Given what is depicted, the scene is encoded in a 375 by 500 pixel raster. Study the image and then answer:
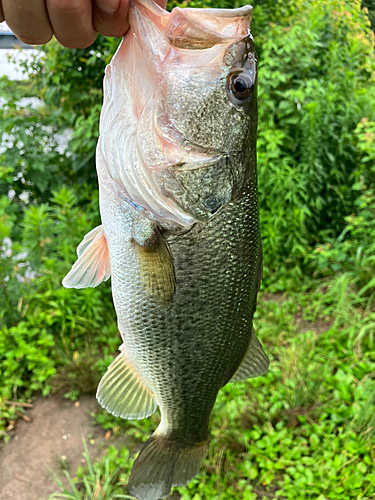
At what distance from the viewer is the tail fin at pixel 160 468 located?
137cm

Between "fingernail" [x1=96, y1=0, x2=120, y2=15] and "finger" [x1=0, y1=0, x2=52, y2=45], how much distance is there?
0.14m

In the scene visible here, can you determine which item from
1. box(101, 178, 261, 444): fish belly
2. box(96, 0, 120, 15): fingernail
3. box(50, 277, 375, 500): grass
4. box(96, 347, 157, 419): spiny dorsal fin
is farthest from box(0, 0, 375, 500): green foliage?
box(96, 0, 120, 15): fingernail

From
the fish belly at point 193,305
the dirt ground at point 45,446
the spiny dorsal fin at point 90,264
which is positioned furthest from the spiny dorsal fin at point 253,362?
the dirt ground at point 45,446

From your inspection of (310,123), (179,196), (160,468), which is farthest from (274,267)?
(179,196)

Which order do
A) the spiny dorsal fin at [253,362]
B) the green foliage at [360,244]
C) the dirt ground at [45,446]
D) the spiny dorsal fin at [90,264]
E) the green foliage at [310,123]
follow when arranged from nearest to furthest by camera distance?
the spiny dorsal fin at [90,264]
the spiny dorsal fin at [253,362]
the dirt ground at [45,446]
the green foliage at [360,244]
the green foliage at [310,123]

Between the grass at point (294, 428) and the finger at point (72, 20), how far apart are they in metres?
2.15

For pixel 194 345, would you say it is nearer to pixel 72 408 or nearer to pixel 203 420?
pixel 203 420

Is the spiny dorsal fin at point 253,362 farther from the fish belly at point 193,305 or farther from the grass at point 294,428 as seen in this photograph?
the grass at point 294,428

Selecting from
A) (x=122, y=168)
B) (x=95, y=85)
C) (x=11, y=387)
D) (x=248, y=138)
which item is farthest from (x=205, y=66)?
(x=95, y=85)

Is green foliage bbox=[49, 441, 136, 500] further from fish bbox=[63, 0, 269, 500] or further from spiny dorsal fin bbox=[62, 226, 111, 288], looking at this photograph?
spiny dorsal fin bbox=[62, 226, 111, 288]

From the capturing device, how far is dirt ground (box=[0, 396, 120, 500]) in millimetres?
2328

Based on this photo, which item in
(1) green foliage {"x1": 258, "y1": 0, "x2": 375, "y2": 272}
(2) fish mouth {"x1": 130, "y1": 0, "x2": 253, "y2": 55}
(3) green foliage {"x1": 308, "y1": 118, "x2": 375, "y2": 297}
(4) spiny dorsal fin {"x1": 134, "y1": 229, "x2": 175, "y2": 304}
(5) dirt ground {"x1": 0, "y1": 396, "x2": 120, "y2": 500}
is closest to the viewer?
(2) fish mouth {"x1": 130, "y1": 0, "x2": 253, "y2": 55}

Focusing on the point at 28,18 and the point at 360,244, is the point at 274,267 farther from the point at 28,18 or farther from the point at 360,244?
the point at 28,18

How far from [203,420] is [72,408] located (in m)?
1.75
